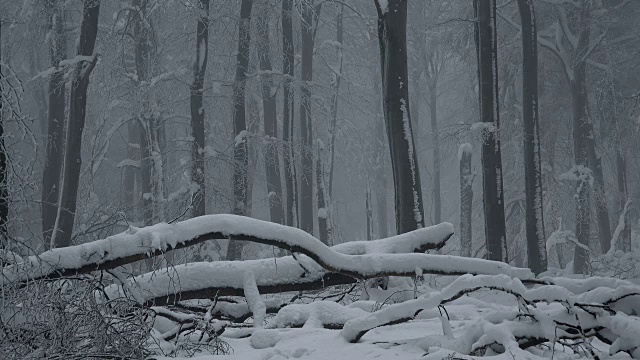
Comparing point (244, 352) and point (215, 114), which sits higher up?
point (215, 114)

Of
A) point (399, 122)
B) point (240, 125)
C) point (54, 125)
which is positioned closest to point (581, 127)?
point (240, 125)

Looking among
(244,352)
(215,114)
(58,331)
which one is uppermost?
(215,114)

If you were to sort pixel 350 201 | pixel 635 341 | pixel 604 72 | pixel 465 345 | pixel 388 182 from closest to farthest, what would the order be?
1. pixel 635 341
2. pixel 465 345
3. pixel 604 72
4. pixel 388 182
5. pixel 350 201

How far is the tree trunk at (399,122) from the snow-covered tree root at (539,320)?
5735mm

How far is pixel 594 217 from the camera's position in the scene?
2170 cm

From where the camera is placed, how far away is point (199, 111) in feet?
54.2

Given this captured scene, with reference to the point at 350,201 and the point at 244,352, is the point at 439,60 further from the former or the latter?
the point at 244,352

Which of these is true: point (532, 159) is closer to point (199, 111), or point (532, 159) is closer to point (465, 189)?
point (199, 111)

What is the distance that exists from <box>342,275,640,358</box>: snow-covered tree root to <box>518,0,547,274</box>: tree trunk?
9585 millimetres

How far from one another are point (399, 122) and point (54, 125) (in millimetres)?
11726

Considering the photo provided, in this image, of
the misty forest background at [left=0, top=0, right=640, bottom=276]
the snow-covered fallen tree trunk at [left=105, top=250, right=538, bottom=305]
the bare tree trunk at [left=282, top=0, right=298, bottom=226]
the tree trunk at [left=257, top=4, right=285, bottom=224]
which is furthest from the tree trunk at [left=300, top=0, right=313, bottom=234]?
the snow-covered fallen tree trunk at [left=105, top=250, right=538, bottom=305]

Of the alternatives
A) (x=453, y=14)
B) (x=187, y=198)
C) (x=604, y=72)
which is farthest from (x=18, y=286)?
(x=453, y=14)

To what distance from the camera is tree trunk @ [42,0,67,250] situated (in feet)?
54.3

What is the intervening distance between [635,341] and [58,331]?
3.71 meters
